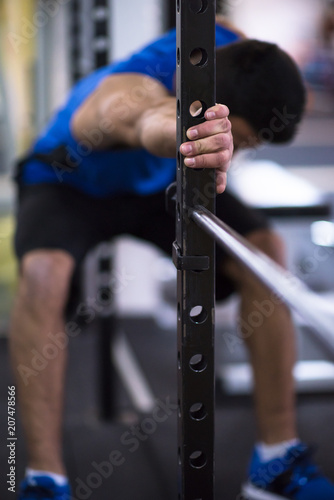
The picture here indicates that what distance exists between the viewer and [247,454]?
180 cm

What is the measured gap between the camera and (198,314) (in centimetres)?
87

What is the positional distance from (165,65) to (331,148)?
8074 millimetres

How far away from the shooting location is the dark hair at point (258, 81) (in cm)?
102

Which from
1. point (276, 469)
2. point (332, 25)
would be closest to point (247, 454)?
point (276, 469)

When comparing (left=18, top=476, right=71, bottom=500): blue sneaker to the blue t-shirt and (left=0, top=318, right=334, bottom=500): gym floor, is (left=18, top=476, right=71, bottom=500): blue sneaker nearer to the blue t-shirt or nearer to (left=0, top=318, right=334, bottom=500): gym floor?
(left=0, top=318, right=334, bottom=500): gym floor

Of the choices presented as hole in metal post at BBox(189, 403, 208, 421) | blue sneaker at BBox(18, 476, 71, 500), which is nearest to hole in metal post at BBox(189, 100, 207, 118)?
hole in metal post at BBox(189, 403, 208, 421)

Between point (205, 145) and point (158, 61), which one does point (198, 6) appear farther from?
point (158, 61)

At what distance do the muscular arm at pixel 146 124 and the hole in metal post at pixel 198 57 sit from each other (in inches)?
2.2

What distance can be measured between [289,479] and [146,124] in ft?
2.55

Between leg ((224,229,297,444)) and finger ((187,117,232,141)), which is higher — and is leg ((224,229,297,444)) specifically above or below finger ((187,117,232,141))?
below

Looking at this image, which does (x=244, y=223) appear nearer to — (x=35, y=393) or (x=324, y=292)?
(x=35, y=393)

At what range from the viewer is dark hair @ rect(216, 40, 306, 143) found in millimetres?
1023

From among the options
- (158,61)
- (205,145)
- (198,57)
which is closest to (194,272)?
(205,145)

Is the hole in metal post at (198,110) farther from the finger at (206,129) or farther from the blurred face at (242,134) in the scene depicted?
the blurred face at (242,134)
